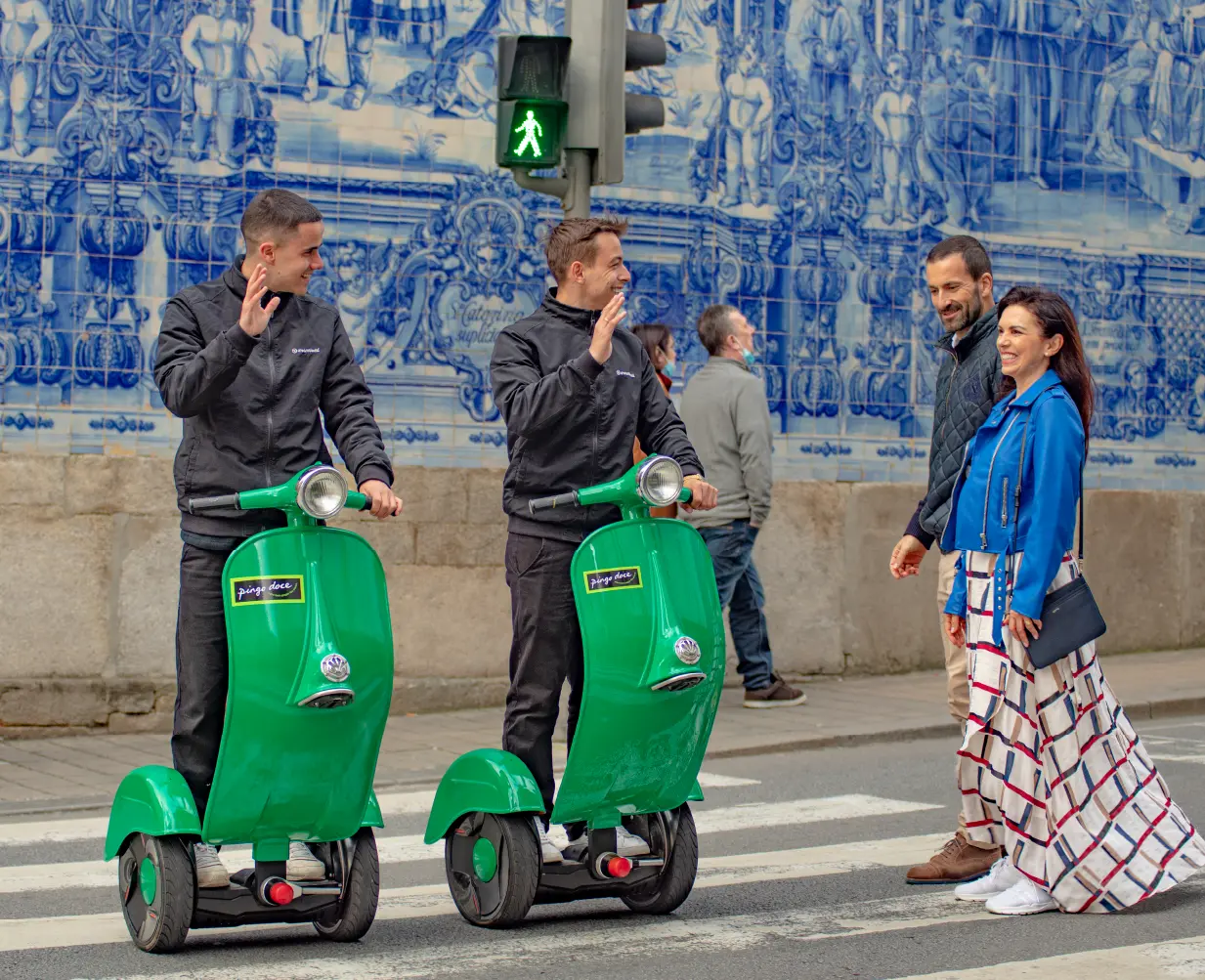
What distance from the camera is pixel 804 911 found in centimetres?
577

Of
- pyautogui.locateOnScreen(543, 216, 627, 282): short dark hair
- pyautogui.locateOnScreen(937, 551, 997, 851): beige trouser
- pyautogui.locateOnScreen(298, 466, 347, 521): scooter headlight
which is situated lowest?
pyautogui.locateOnScreen(937, 551, 997, 851): beige trouser

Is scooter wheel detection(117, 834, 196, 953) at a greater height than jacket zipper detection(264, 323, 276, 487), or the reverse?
jacket zipper detection(264, 323, 276, 487)

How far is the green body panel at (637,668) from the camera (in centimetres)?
533

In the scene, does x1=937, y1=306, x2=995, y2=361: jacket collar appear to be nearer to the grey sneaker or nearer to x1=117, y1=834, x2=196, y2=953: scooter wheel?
x1=117, y1=834, x2=196, y2=953: scooter wheel

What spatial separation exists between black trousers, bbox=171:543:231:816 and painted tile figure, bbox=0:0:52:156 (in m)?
5.43

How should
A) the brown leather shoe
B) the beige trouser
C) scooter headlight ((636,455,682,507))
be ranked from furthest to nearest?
the beige trouser < the brown leather shoe < scooter headlight ((636,455,682,507))

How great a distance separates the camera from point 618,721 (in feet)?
17.5

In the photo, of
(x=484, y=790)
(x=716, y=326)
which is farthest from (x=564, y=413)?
(x=716, y=326)

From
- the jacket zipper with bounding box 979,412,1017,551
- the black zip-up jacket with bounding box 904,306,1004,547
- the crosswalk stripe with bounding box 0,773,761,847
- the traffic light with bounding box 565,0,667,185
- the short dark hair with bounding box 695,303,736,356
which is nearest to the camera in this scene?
the jacket zipper with bounding box 979,412,1017,551

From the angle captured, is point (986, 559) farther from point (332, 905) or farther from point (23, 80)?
point (23, 80)

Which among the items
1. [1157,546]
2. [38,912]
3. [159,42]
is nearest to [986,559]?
[38,912]

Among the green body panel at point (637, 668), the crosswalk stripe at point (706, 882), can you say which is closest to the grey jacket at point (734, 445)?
the crosswalk stripe at point (706, 882)

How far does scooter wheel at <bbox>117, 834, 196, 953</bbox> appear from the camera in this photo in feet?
16.5

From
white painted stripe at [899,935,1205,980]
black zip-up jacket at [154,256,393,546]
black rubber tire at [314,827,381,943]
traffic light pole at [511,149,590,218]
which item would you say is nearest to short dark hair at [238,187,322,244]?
black zip-up jacket at [154,256,393,546]
